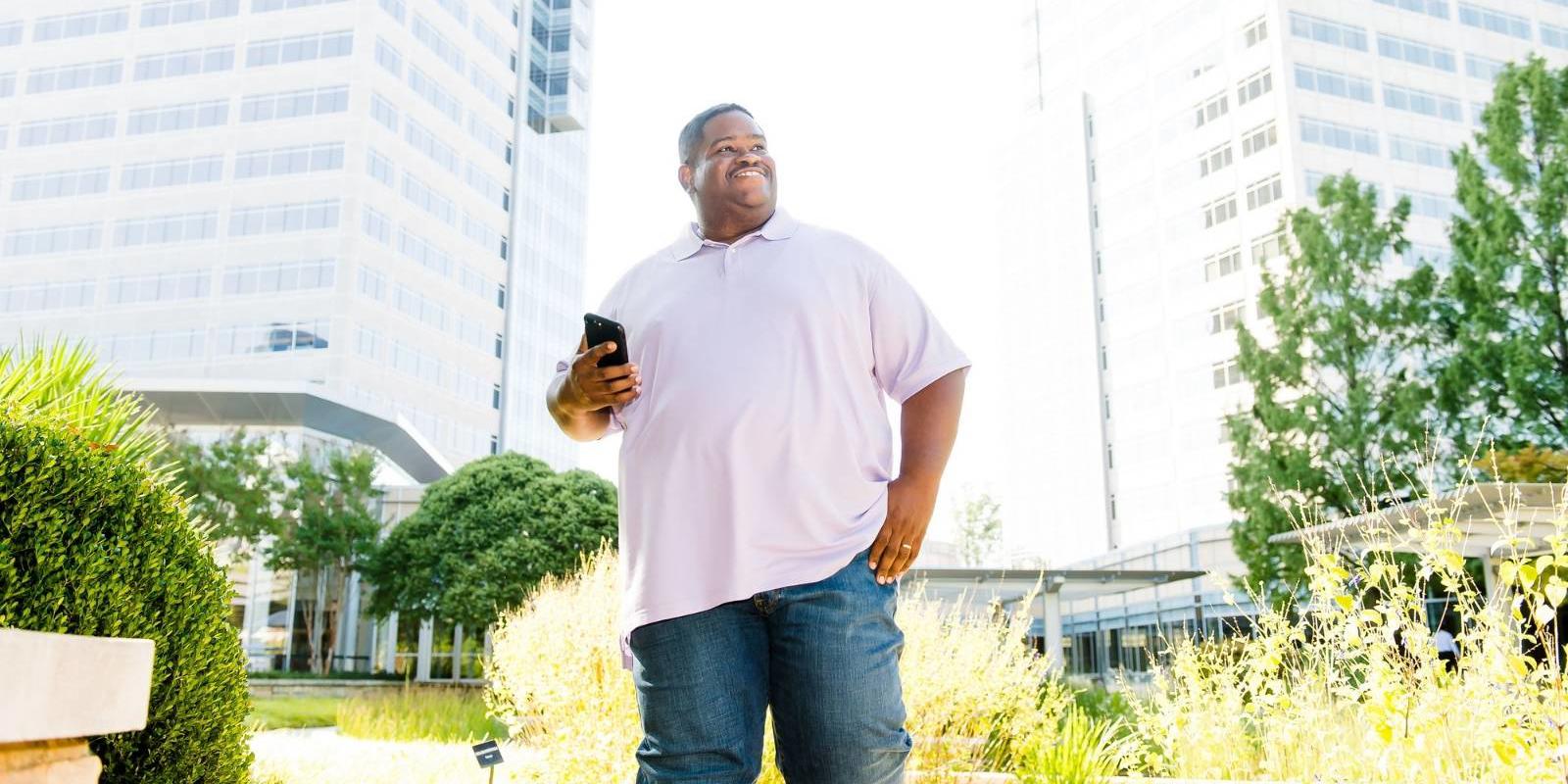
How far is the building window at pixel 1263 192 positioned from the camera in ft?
136

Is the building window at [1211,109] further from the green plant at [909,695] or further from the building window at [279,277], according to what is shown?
the green plant at [909,695]

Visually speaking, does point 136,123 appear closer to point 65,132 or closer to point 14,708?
point 65,132

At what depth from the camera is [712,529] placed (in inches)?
72.6

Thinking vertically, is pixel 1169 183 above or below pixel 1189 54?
below

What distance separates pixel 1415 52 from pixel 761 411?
52630 mm

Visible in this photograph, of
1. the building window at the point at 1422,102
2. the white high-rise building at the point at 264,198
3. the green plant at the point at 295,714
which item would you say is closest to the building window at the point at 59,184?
the white high-rise building at the point at 264,198

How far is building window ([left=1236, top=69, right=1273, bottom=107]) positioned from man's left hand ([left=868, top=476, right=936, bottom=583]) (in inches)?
1823

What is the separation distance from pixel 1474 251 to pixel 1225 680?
13666 millimetres

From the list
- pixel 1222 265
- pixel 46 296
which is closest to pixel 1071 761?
pixel 1222 265

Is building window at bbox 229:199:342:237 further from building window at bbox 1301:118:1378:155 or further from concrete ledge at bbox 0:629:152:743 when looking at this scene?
concrete ledge at bbox 0:629:152:743

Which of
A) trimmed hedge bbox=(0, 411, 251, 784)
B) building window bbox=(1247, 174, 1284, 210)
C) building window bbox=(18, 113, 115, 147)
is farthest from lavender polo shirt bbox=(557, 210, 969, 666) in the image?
building window bbox=(18, 113, 115, 147)

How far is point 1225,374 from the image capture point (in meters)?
41.4

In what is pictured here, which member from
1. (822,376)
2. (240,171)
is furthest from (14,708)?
(240,171)

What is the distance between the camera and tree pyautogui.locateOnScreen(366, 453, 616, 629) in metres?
21.6
